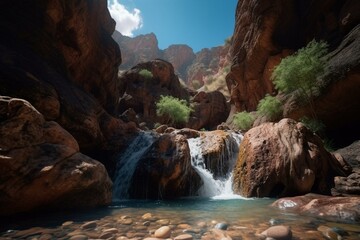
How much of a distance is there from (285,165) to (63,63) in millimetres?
14694

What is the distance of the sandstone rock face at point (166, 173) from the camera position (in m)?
10.8

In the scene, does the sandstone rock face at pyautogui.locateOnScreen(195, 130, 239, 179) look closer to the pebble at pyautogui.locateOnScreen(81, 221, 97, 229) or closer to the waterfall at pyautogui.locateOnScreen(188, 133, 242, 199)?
the waterfall at pyautogui.locateOnScreen(188, 133, 242, 199)

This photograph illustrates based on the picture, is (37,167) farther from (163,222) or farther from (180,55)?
(180,55)

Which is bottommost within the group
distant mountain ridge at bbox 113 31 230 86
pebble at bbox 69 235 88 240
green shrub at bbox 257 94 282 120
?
pebble at bbox 69 235 88 240

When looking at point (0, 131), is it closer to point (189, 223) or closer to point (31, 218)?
point (31, 218)

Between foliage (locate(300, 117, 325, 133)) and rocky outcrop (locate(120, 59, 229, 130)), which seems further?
rocky outcrop (locate(120, 59, 229, 130))

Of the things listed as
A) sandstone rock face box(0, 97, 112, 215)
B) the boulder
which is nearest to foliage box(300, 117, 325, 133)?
the boulder

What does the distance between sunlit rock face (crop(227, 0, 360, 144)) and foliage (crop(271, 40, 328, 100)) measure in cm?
75

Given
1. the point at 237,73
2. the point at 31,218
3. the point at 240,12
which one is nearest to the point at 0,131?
the point at 31,218

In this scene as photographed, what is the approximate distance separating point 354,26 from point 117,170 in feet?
65.2

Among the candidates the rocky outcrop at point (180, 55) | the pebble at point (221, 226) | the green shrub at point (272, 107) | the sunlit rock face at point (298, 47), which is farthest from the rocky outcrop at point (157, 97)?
the rocky outcrop at point (180, 55)

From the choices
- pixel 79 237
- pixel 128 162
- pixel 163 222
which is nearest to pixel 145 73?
pixel 128 162

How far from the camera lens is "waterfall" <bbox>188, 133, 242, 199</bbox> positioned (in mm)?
11758

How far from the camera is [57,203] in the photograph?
6711mm
